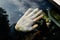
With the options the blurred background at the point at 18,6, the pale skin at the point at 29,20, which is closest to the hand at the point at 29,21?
the pale skin at the point at 29,20

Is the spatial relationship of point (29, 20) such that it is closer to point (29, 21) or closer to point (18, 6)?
point (29, 21)

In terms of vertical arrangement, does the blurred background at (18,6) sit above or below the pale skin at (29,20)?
above

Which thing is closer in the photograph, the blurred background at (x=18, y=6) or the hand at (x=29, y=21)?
the hand at (x=29, y=21)

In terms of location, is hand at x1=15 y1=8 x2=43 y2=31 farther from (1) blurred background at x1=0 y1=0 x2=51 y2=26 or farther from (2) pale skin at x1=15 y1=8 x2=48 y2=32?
(1) blurred background at x1=0 y1=0 x2=51 y2=26

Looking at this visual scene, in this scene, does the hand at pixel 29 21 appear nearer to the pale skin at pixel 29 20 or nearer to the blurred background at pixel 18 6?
the pale skin at pixel 29 20

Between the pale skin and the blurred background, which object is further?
the blurred background

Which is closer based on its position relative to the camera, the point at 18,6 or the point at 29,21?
the point at 29,21

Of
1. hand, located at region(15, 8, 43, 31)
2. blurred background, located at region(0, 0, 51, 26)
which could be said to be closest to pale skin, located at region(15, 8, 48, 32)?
hand, located at region(15, 8, 43, 31)

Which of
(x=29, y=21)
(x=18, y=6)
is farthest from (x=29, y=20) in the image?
(x=18, y=6)
